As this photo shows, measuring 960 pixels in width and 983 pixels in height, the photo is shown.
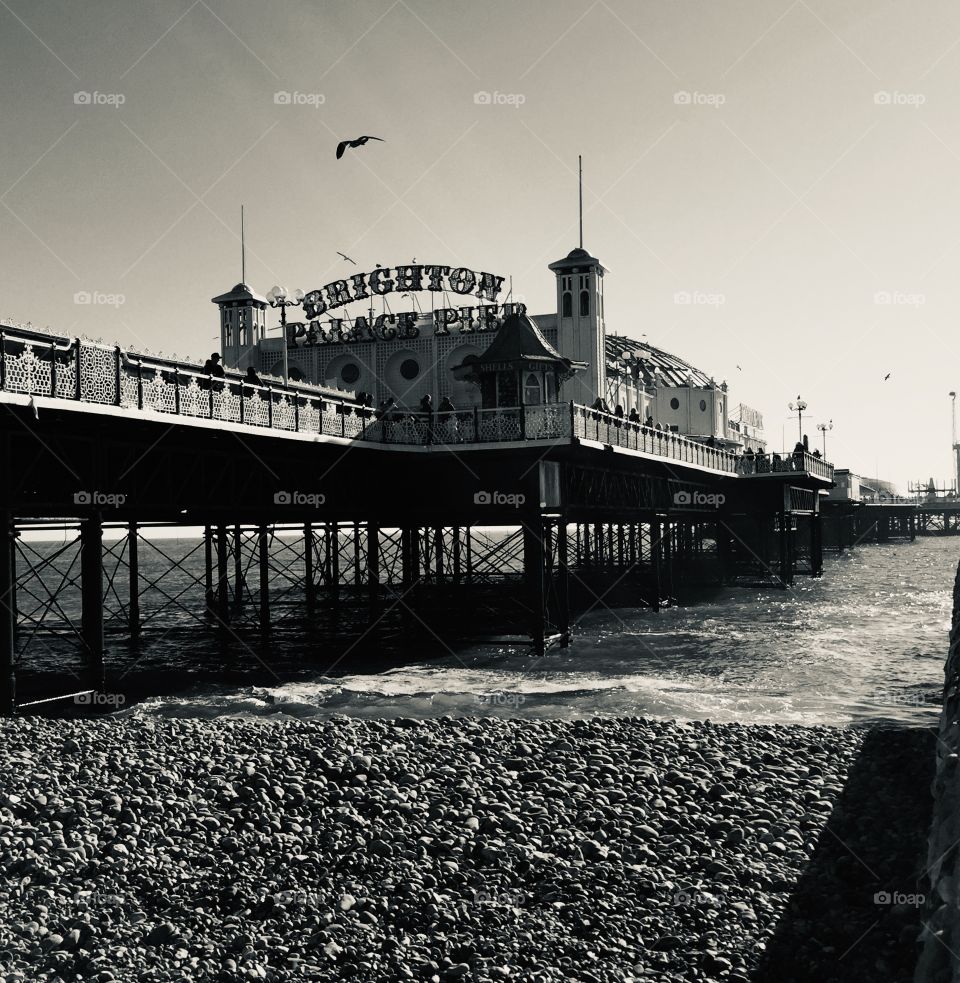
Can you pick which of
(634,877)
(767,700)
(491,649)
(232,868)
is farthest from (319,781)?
(491,649)

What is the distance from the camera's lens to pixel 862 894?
10211 millimetres

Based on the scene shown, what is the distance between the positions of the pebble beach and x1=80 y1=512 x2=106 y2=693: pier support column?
3.73 metres

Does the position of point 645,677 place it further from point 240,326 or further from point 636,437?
point 240,326

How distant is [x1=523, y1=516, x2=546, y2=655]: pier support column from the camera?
28734mm

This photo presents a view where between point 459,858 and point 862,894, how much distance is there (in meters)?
4.53

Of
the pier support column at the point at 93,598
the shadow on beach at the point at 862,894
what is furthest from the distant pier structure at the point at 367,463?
the shadow on beach at the point at 862,894

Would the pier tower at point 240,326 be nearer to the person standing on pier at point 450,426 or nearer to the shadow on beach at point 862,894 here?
the person standing on pier at point 450,426

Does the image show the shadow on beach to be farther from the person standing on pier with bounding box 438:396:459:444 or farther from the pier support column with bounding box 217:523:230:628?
the pier support column with bounding box 217:523:230:628

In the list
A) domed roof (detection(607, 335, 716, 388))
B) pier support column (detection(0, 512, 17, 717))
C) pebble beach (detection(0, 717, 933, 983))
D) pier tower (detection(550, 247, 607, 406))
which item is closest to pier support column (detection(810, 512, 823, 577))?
domed roof (detection(607, 335, 716, 388))

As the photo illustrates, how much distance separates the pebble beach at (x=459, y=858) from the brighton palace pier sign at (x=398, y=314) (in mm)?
35248

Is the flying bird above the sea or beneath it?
above

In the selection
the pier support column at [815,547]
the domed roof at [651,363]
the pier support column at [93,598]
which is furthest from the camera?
the domed roof at [651,363]

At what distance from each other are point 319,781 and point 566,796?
11.9ft

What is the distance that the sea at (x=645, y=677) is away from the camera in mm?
21594
